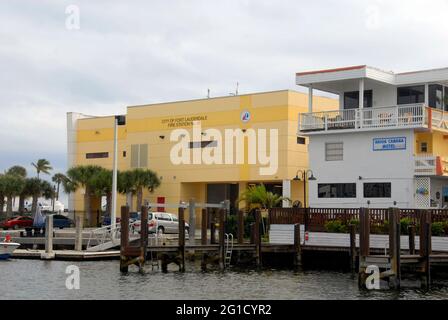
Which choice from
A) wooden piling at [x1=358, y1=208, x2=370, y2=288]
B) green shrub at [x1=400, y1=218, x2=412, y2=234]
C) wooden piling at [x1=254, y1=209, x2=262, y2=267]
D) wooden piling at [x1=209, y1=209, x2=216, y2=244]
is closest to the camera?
wooden piling at [x1=358, y1=208, x2=370, y2=288]

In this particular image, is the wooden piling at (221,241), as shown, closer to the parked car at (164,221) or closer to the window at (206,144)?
the parked car at (164,221)

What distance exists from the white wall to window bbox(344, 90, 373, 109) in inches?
114

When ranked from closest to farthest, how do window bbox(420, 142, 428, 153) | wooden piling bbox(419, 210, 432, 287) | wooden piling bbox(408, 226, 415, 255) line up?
wooden piling bbox(419, 210, 432, 287), wooden piling bbox(408, 226, 415, 255), window bbox(420, 142, 428, 153)

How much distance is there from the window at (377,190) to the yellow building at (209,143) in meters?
16.3

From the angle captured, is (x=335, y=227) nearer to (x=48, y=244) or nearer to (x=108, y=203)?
(x=48, y=244)

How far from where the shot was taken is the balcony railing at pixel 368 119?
4706 centimetres

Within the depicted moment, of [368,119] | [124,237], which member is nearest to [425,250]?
[124,237]

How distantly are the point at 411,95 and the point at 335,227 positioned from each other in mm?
12877

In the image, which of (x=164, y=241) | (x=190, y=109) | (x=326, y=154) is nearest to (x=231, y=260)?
(x=164, y=241)

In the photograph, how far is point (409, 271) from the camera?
34.0 m

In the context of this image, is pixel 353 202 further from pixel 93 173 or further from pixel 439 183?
pixel 93 173

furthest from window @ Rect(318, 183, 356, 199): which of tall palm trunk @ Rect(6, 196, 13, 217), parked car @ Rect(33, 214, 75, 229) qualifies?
tall palm trunk @ Rect(6, 196, 13, 217)

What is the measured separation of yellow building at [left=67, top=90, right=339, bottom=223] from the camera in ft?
216

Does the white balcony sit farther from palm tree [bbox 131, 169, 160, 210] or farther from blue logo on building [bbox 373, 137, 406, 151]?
palm tree [bbox 131, 169, 160, 210]
